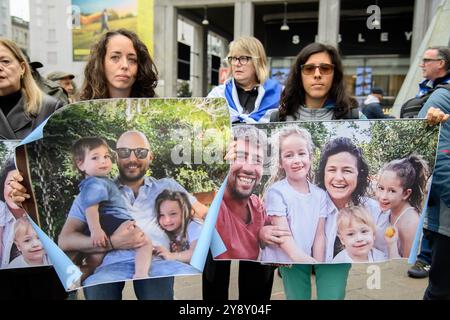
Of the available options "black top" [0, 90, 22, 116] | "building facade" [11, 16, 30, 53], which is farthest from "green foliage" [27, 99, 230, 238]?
"building facade" [11, 16, 30, 53]

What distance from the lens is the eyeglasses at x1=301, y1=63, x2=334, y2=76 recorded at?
2287 millimetres

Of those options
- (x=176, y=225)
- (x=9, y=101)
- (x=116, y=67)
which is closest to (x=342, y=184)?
(x=176, y=225)

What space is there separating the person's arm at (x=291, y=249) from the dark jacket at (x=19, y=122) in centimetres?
138

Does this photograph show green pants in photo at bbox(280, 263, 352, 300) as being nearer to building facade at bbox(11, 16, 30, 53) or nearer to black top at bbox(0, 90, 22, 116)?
black top at bbox(0, 90, 22, 116)

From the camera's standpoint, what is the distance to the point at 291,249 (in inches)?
84.7

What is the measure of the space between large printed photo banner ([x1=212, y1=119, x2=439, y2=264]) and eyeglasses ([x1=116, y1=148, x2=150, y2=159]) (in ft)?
1.57

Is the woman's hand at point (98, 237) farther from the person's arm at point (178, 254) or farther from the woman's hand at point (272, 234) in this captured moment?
the woman's hand at point (272, 234)

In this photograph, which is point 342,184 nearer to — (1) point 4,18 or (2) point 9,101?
(2) point 9,101

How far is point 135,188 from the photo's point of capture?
191 centimetres

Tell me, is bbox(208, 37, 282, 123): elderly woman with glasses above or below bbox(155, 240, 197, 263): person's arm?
above

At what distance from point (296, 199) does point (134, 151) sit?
0.88 m

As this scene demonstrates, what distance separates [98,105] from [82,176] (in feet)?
1.12

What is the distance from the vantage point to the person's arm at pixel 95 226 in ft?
6.19
